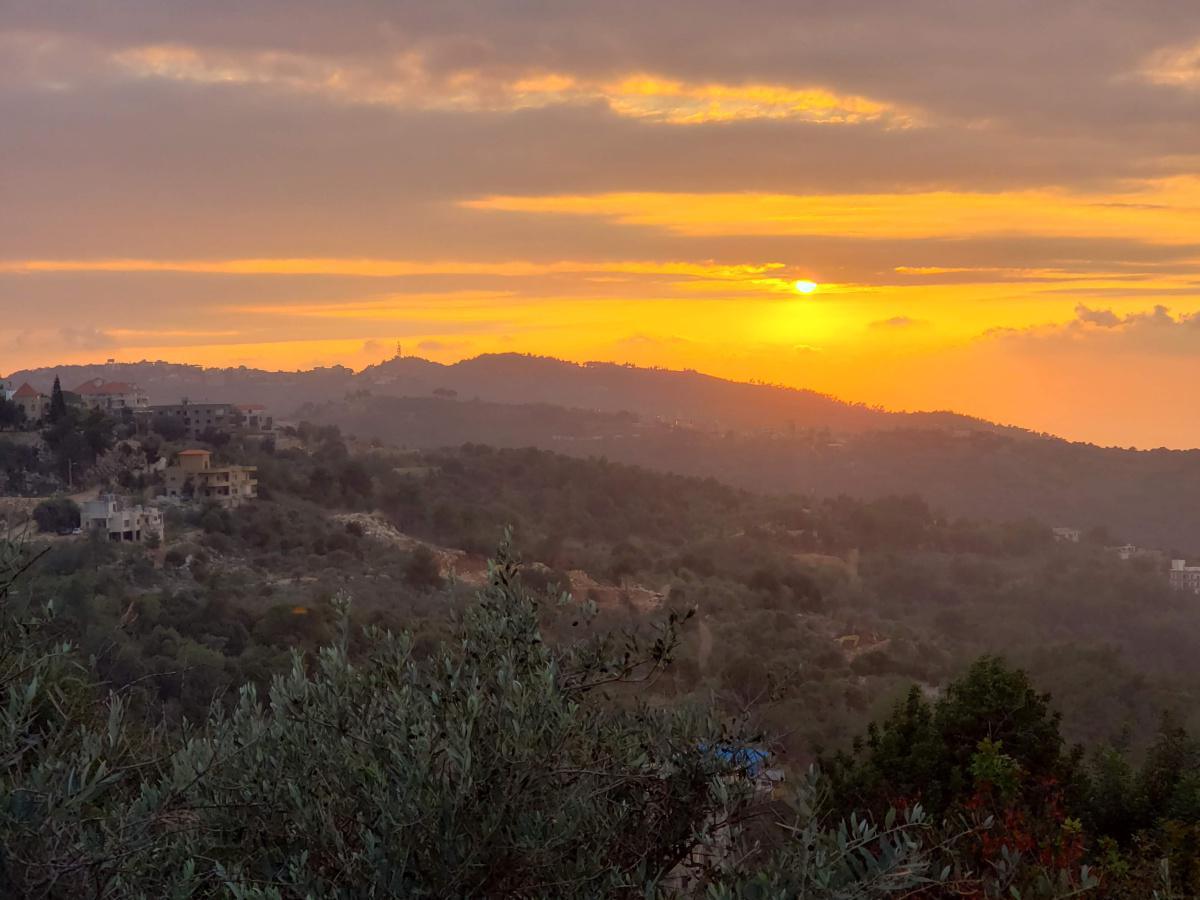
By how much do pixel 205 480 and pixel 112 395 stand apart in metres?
20.0

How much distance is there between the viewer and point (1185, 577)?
44.5 m

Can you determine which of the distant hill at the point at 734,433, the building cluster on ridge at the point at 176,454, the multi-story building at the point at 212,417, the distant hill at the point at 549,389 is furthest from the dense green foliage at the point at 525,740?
the distant hill at the point at 549,389

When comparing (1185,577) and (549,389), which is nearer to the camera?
(1185,577)

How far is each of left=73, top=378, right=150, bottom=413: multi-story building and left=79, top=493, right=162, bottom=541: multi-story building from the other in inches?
834

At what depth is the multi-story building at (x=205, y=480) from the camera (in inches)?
1518

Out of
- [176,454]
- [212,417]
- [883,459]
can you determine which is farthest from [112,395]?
[883,459]

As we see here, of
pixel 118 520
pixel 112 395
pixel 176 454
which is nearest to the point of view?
pixel 118 520

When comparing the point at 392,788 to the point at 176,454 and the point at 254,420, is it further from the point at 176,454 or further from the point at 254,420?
the point at 254,420

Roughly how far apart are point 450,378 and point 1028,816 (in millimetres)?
103684

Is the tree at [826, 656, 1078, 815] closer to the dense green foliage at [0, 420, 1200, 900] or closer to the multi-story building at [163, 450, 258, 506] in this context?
the dense green foliage at [0, 420, 1200, 900]

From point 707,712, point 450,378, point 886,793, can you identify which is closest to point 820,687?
point 886,793

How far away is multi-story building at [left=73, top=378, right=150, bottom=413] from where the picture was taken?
54219mm

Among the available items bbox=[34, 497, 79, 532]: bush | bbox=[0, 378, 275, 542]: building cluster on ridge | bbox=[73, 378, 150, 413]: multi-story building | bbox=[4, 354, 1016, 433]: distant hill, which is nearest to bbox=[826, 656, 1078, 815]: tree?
bbox=[0, 378, 275, 542]: building cluster on ridge

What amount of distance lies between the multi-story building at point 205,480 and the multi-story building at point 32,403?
7.07 m
